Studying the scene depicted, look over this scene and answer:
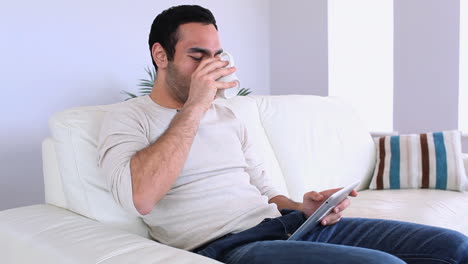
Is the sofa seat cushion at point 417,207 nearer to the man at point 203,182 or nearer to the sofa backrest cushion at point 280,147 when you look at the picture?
the sofa backrest cushion at point 280,147

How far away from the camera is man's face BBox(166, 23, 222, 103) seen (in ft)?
4.42

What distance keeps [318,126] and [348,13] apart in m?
2.41

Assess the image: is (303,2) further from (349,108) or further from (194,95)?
(194,95)

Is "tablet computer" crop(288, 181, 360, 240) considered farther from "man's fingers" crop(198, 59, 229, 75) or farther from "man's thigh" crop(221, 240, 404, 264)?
"man's fingers" crop(198, 59, 229, 75)

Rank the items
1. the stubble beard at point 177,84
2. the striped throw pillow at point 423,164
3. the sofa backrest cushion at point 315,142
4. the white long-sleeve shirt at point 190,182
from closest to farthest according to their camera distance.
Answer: the white long-sleeve shirt at point 190,182
the stubble beard at point 177,84
the sofa backrest cushion at point 315,142
the striped throw pillow at point 423,164

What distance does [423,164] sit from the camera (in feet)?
7.32

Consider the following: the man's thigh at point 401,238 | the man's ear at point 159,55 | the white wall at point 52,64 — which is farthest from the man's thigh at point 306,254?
the white wall at point 52,64

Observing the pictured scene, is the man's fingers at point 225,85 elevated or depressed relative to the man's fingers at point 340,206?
elevated

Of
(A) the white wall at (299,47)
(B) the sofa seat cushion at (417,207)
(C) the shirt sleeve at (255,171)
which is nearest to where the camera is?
(C) the shirt sleeve at (255,171)

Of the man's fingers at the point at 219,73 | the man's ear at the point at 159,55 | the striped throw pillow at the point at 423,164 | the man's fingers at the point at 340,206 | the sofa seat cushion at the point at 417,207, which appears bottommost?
the sofa seat cushion at the point at 417,207

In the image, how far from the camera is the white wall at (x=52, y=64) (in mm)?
2564

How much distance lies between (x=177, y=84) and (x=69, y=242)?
21.5 inches

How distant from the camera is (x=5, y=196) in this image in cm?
258

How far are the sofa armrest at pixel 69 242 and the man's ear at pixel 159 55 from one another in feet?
1.66
